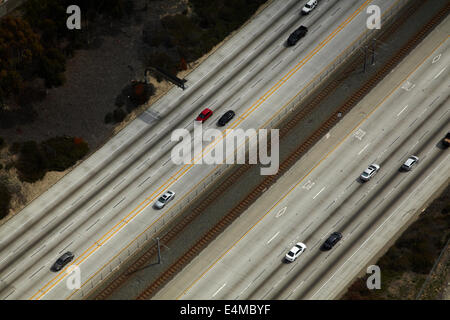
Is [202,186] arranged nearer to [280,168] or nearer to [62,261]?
[280,168]

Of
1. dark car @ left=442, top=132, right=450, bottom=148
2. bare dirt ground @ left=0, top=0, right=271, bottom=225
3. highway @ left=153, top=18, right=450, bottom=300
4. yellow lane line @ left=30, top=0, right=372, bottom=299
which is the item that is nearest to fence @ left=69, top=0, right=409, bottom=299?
yellow lane line @ left=30, top=0, right=372, bottom=299

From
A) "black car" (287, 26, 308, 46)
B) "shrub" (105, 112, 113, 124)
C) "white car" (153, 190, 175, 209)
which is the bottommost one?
"white car" (153, 190, 175, 209)

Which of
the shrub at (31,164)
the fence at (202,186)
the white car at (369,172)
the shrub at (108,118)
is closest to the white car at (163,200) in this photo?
the fence at (202,186)

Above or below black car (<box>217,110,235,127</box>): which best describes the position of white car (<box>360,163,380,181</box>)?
below

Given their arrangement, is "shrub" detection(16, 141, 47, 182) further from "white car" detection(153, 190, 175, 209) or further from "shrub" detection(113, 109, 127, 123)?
"white car" detection(153, 190, 175, 209)

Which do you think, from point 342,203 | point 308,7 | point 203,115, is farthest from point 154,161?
point 308,7

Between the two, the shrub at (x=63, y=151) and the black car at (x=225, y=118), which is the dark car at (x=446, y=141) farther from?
the shrub at (x=63, y=151)

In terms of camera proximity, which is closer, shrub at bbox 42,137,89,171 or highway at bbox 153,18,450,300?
highway at bbox 153,18,450,300

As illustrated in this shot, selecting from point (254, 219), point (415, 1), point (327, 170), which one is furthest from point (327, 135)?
point (415, 1)
